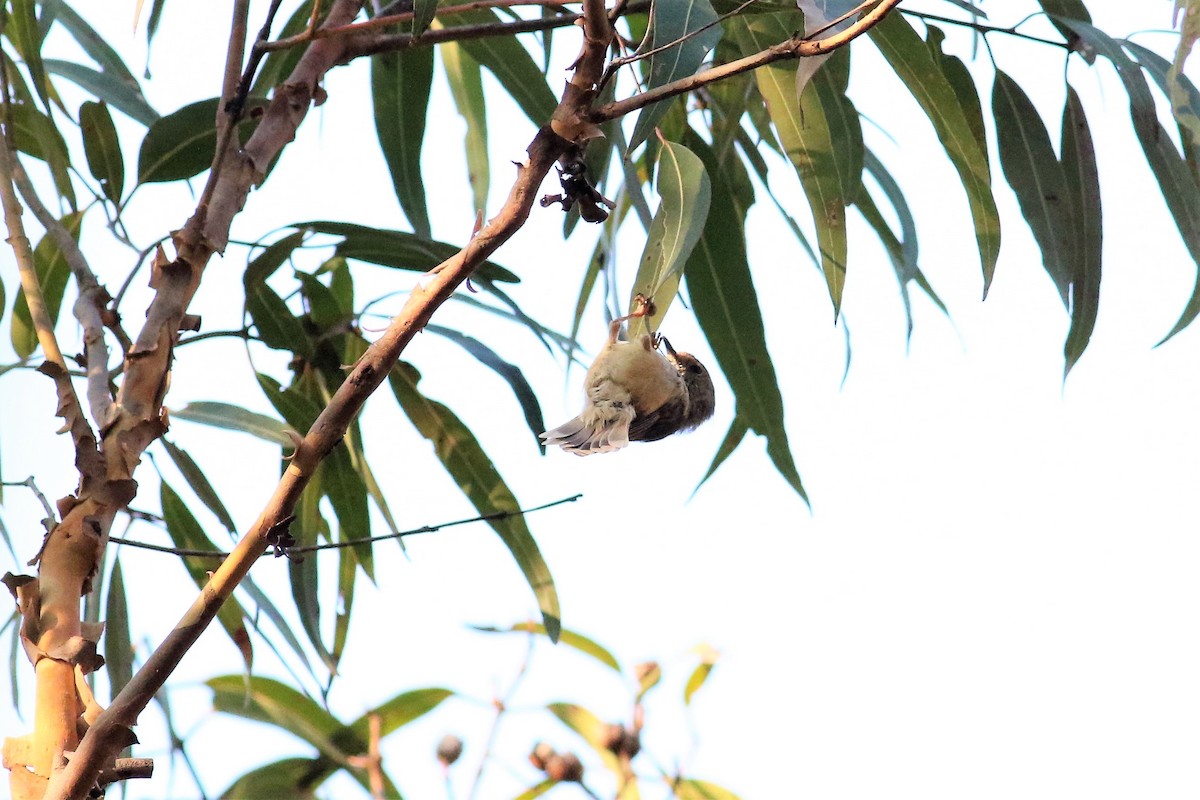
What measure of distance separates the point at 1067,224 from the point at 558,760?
43.2 inches

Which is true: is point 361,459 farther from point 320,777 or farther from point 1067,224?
point 1067,224

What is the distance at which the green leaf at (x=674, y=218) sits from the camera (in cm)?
144

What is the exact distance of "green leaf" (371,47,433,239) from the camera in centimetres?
227

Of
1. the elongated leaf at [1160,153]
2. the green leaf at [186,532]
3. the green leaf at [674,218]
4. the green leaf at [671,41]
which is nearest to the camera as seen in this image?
the green leaf at [671,41]

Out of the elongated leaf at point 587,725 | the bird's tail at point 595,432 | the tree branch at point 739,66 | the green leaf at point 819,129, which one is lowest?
the elongated leaf at point 587,725

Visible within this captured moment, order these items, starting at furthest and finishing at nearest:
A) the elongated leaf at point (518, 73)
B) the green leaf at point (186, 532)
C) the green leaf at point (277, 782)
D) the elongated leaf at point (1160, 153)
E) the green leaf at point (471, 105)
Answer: the green leaf at point (471, 105) → the green leaf at point (277, 782) → the elongated leaf at point (518, 73) → the green leaf at point (186, 532) → the elongated leaf at point (1160, 153)

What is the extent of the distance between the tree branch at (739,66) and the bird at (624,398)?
0.85 metres

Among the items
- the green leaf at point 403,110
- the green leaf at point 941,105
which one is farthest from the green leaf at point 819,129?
the green leaf at point 403,110

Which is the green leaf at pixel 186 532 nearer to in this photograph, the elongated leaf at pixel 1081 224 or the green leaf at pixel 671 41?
the green leaf at pixel 671 41

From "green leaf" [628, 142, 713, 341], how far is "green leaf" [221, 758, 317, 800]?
1273 millimetres

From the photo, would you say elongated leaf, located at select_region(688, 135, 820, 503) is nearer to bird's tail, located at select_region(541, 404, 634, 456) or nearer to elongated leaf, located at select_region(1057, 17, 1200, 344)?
bird's tail, located at select_region(541, 404, 634, 456)

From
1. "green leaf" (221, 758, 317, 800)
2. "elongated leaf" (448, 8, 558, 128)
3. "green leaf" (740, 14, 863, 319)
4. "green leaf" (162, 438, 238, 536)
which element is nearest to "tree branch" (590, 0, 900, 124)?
"green leaf" (740, 14, 863, 319)

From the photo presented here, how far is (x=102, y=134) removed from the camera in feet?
6.14

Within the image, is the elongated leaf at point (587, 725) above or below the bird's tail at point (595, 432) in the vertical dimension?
below
